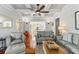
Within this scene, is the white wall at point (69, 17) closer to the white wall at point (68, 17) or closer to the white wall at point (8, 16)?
the white wall at point (68, 17)

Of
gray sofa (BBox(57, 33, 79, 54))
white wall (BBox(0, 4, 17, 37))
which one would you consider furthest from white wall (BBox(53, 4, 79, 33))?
white wall (BBox(0, 4, 17, 37))

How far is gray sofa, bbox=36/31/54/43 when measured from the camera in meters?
2.56

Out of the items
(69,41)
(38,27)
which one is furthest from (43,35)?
(69,41)

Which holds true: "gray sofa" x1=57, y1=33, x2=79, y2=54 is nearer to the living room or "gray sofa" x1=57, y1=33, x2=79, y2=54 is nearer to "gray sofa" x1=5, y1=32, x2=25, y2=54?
the living room

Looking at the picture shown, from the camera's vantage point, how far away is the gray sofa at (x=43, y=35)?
2563mm

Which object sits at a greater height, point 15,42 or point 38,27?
point 38,27

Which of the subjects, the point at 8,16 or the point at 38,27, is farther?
the point at 38,27

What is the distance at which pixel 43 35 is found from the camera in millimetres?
2723

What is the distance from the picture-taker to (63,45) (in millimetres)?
2672

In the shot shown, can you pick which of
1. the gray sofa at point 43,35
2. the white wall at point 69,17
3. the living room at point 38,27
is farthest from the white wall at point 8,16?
the white wall at point 69,17

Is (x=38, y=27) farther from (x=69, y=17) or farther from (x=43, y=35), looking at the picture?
(x=69, y=17)
